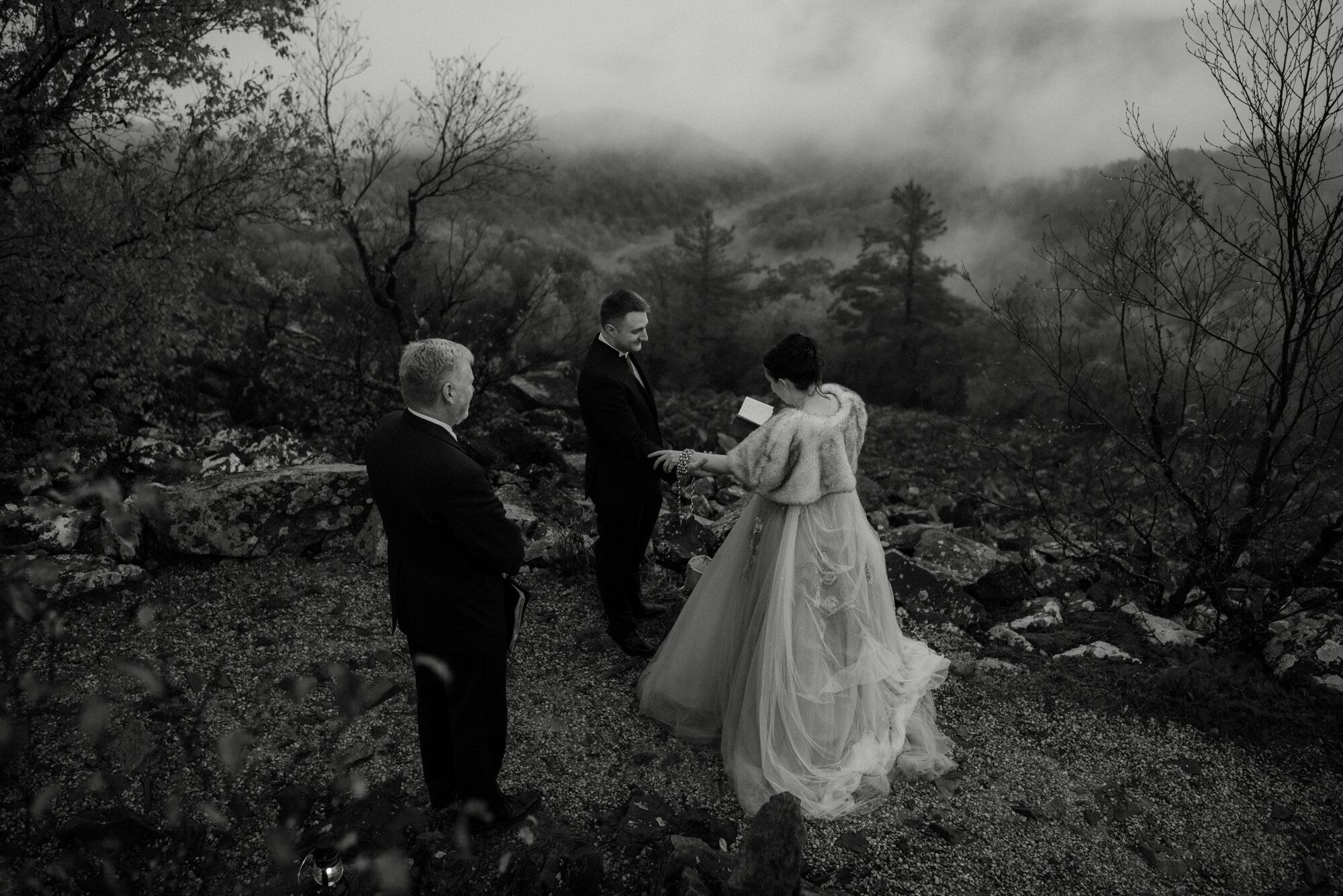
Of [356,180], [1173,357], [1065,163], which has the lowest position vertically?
[1173,357]

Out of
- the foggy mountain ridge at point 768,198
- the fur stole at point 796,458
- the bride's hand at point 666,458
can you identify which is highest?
the foggy mountain ridge at point 768,198

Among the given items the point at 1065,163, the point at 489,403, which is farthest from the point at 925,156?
the point at 489,403

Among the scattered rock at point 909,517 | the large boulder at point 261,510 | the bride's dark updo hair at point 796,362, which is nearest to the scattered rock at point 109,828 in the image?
the large boulder at point 261,510

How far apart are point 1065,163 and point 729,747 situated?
85.9 meters

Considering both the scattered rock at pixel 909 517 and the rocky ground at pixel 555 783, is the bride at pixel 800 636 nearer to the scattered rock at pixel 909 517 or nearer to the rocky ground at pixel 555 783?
the rocky ground at pixel 555 783

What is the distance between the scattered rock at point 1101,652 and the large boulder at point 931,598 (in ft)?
2.26

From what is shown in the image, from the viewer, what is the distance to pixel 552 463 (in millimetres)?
9648

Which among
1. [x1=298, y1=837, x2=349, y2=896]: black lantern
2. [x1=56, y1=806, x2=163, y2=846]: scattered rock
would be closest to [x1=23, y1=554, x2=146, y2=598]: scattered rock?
[x1=56, y1=806, x2=163, y2=846]: scattered rock

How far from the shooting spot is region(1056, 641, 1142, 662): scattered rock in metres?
5.38

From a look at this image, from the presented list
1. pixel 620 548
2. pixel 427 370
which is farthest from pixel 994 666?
pixel 427 370

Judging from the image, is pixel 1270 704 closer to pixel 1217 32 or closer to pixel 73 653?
pixel 1217 32

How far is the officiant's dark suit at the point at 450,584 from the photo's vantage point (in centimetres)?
294

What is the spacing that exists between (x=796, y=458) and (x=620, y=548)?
5.66 feet

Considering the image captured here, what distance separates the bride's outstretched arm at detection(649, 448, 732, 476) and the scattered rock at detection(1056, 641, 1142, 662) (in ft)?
10.2
